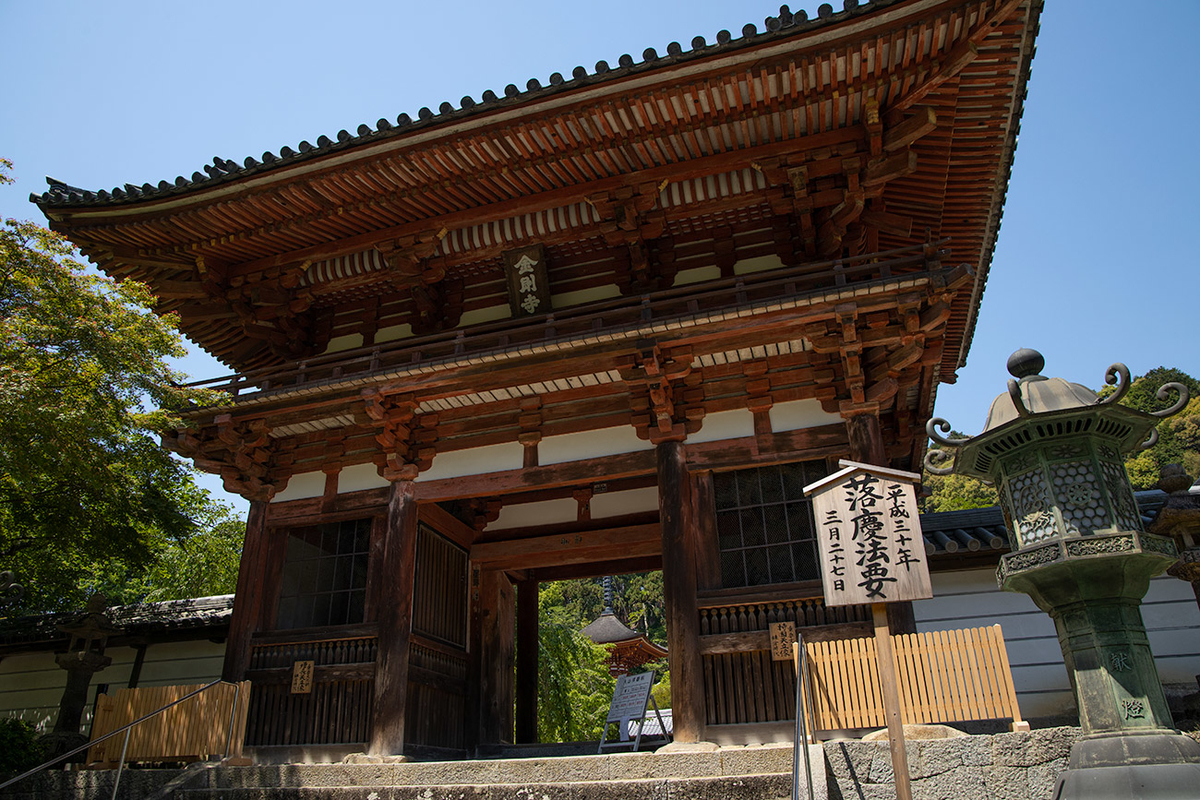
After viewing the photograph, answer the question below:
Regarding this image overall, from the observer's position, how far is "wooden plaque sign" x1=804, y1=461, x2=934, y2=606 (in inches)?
217

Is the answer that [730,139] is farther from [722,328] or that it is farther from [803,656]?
[803,656]

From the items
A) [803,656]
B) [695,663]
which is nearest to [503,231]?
[695,663]

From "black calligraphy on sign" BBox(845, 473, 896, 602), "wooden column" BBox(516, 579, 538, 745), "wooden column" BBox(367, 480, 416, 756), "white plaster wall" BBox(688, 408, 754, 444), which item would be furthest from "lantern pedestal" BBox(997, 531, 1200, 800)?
"wooden column" BBox(516, 579, 538, 745)

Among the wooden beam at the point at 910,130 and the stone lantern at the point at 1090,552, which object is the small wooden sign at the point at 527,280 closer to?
the wooden beam at the point at 910,130

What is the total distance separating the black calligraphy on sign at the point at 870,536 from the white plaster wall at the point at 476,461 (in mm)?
4634

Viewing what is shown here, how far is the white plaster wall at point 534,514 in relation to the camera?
12.3 m

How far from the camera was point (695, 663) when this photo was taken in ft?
25.7

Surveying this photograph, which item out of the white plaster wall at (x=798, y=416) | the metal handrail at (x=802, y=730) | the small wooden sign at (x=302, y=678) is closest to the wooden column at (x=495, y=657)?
the small wooden sign at (x=302, y=678)

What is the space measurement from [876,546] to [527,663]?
332 inches

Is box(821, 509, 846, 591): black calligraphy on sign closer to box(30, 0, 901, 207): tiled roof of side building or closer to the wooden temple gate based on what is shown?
the wooden temple gate

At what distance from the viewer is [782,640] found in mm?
7703

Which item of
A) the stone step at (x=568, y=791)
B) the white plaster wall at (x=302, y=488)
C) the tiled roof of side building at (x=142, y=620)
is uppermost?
the white plaster wall at (x=302, y=488)

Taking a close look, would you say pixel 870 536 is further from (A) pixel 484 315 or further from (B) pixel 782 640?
(A) pixel 484 315

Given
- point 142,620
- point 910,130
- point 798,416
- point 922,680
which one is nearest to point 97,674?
point 142,620
